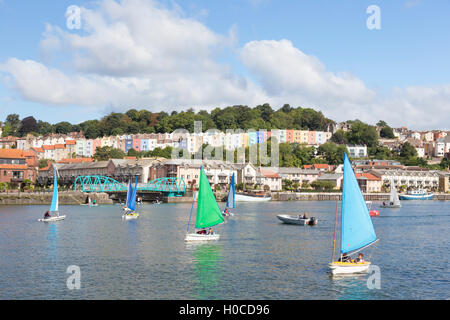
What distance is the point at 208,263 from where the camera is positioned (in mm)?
40469

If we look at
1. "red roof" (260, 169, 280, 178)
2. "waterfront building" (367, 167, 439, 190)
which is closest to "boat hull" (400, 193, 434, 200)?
"waterfront building" (367, 167, 439, 190)

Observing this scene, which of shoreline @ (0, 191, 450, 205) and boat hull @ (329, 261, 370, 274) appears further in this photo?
shoreline @ (0, 191, 450, 205)

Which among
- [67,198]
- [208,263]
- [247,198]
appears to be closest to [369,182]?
[247,198]

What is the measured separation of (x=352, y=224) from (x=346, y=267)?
2.99 meters

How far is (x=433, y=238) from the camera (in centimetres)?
5853

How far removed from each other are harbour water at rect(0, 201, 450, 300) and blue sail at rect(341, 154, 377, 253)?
2393 mm

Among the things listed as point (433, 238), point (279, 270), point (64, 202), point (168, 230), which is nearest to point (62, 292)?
point (279, 270)

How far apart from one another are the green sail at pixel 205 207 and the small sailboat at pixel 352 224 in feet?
56.3

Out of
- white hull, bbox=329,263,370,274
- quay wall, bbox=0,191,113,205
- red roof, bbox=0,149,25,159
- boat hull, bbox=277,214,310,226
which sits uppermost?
red roof, bbox=0,149,25,159

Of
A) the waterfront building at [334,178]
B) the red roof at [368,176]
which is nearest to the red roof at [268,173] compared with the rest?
the waterfront building at [334,178]

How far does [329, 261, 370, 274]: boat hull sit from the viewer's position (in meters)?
34.9

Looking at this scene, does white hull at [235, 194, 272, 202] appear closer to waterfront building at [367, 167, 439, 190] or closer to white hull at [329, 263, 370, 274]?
waterfront building at [367, 167, 439, 190]

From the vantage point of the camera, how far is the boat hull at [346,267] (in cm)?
3494
